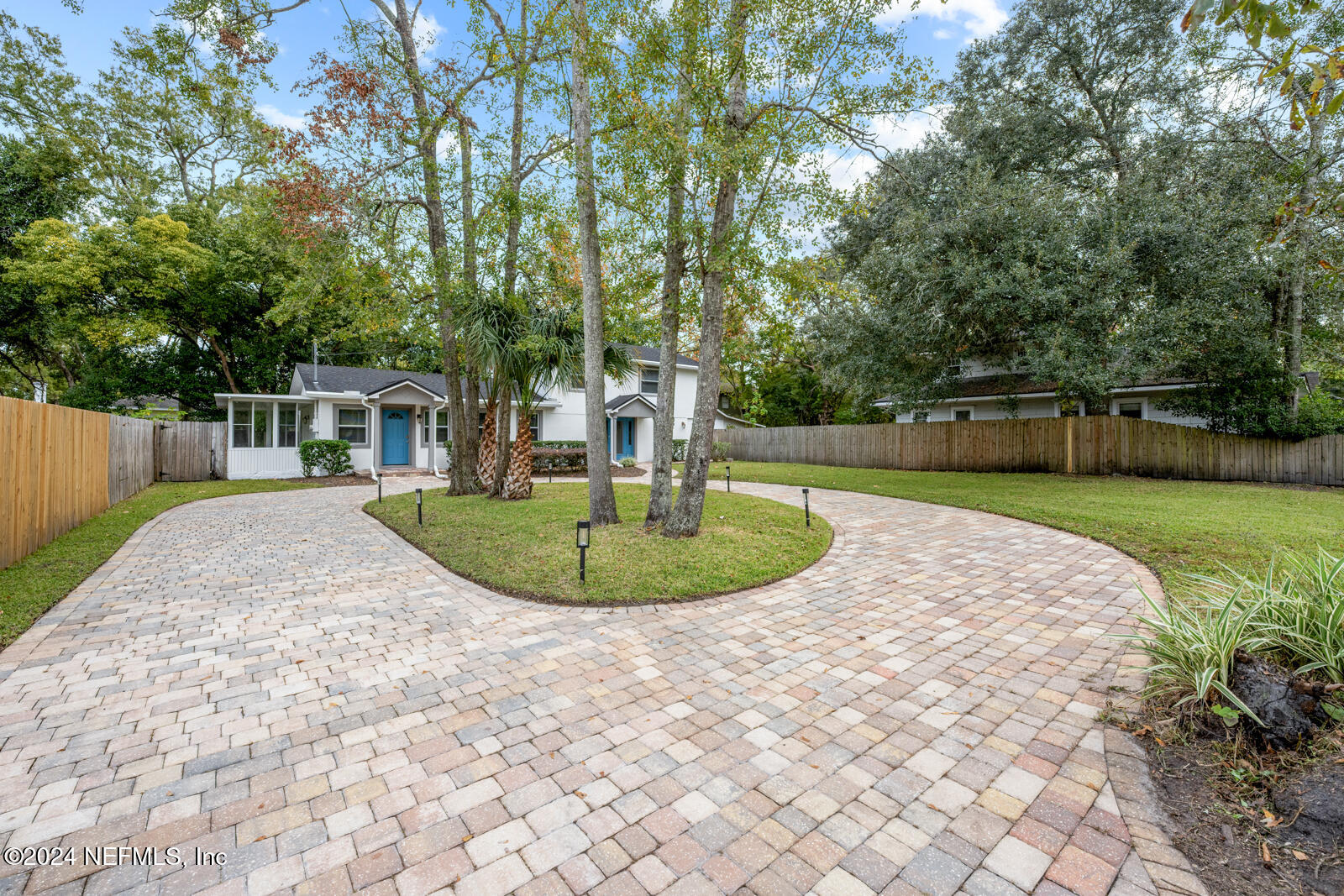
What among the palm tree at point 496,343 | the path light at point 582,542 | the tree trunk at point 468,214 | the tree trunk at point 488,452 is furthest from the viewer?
the tree trunk at point 488,452

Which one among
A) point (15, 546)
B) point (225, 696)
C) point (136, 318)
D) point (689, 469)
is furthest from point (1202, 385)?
point (136, 318)

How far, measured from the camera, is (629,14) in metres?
6.62

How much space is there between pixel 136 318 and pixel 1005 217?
979 inches

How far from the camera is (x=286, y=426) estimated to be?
1691 centimetres

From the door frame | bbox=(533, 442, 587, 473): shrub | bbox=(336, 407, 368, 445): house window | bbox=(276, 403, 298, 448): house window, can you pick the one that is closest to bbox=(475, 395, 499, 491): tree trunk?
bbox=(533, 442, 587, 473): shrub

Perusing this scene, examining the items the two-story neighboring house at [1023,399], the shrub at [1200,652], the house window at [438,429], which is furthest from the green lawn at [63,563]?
the two-story neighboring house at [1023,399]

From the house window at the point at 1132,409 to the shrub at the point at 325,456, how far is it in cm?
2413

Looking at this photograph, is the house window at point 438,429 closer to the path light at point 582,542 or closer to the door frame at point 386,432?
the door frame at point 386,432

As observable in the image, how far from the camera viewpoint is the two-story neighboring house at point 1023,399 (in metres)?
15.3

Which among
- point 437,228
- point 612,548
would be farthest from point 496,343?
point 612,548

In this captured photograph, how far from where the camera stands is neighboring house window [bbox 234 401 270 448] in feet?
53.5

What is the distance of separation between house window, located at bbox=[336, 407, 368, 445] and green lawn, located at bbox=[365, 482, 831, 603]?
30.1 feet

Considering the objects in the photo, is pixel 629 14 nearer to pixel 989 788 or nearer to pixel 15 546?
pixel 989 788

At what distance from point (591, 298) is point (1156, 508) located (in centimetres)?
984
